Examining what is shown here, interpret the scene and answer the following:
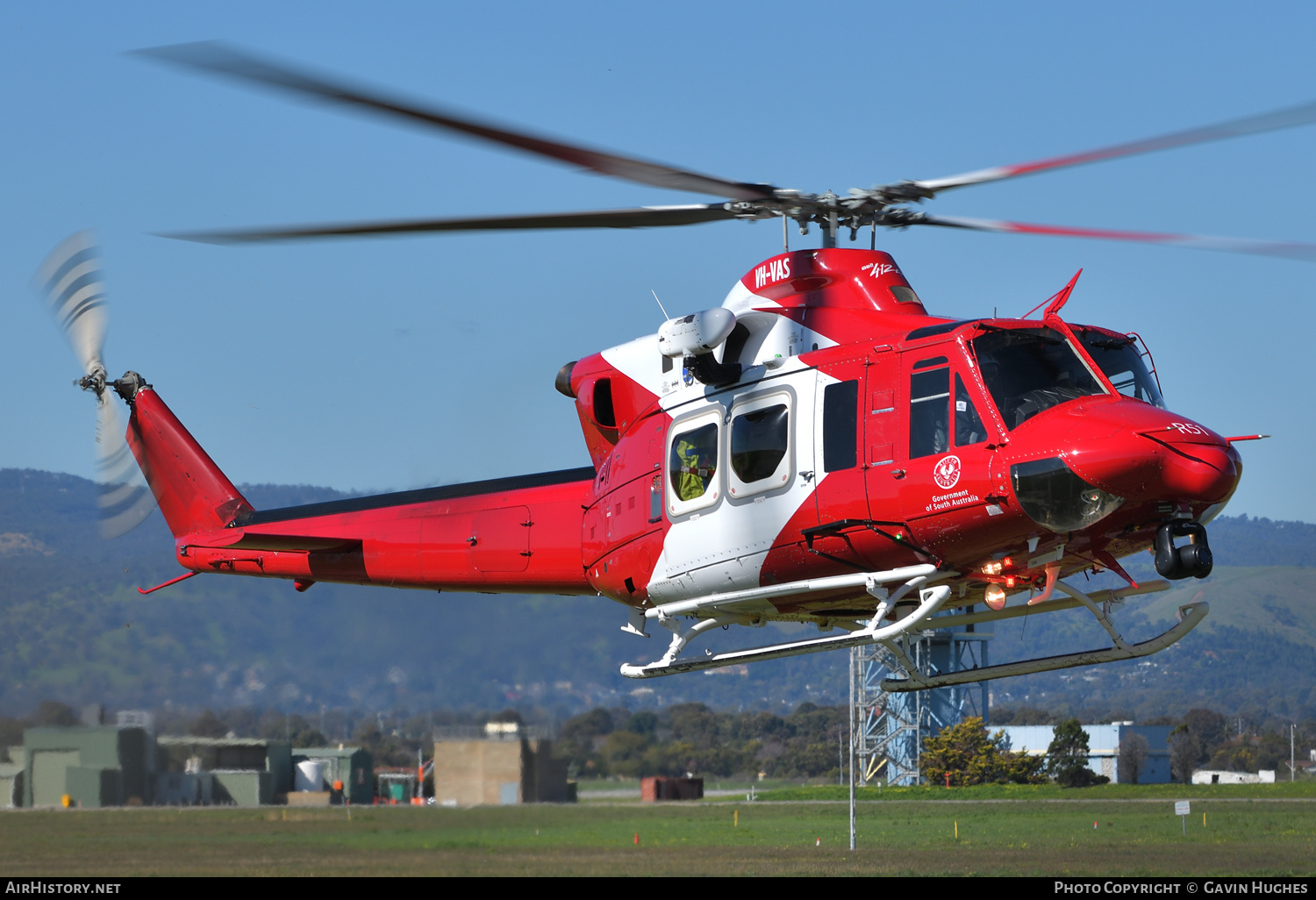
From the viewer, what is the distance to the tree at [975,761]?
54125 millimetres

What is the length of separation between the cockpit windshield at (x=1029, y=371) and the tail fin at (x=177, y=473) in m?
9.92

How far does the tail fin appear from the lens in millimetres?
16281

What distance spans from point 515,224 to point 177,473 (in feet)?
27.8

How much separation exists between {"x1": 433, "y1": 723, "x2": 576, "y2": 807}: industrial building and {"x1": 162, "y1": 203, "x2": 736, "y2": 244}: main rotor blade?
9638mm

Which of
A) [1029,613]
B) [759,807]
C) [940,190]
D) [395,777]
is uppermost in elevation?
[940,190]

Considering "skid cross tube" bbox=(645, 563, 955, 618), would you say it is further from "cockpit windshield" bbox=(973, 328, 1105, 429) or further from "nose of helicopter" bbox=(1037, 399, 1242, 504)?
"nose of helicopter" bbox=(1037, 399, 1242, 504)

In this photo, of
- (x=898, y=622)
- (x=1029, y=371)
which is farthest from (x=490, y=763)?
(x=1029, y=371)

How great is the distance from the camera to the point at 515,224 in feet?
33.0

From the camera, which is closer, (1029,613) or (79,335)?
(1029,613)

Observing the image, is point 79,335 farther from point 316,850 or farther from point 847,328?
point 847,328

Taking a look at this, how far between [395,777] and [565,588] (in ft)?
24.5

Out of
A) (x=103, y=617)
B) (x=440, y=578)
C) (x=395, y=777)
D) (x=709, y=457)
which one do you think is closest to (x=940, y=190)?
(x=709, y=457)

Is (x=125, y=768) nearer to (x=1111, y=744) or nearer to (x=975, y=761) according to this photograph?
(x=975, y=761)
